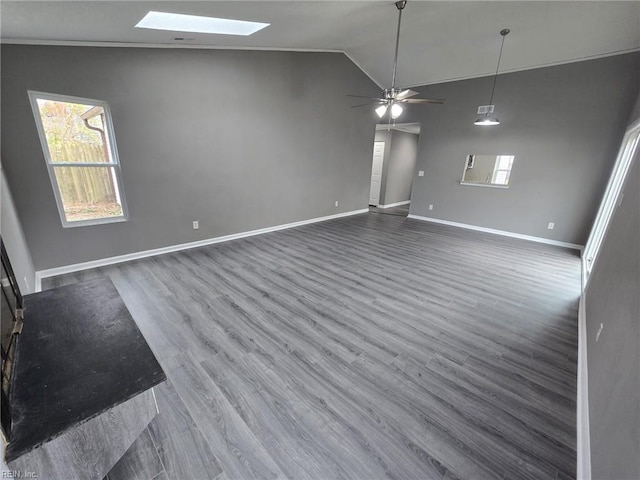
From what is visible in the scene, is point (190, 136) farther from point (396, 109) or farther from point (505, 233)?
point (505, 233)

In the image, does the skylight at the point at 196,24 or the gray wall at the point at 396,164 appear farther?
the gray wall at the point at 396,164

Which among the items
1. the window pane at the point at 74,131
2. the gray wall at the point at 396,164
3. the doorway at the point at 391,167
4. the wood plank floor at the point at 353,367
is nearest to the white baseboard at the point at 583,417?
the wood plank floor at the point at 353,367

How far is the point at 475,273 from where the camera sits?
395cm

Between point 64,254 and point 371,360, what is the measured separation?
155 inches

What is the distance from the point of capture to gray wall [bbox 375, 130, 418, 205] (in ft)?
26.5

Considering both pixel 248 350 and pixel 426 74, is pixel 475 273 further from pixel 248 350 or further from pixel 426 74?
pixel 426 74

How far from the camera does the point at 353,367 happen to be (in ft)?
6.89

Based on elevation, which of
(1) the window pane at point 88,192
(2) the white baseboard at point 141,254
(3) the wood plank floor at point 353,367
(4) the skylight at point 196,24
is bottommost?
(3) the wood plank floor at point 353,367

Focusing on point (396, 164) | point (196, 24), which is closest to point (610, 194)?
point (396, 164)

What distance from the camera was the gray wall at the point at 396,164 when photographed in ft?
26.5

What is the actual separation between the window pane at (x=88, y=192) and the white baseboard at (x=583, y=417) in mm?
5049

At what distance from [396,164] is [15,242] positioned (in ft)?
27.3

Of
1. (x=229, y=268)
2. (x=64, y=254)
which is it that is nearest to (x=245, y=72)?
(x=229, y=268)

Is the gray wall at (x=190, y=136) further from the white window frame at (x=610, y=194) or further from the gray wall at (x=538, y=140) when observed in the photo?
the white window frame at (x=610, y=194)
